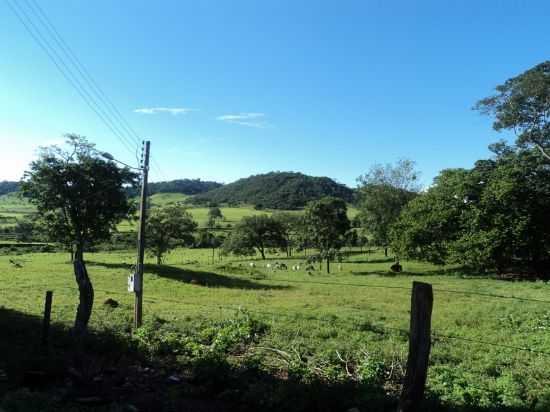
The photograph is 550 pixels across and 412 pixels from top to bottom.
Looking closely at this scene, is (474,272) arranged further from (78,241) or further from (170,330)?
(78,241)

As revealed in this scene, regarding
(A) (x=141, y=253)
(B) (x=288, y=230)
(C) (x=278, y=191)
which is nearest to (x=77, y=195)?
(A) (x=141, y=253)

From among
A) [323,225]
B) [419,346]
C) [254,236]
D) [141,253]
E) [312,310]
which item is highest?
[323,225]

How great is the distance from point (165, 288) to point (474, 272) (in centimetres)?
2762

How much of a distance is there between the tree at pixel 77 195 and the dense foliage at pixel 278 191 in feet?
349

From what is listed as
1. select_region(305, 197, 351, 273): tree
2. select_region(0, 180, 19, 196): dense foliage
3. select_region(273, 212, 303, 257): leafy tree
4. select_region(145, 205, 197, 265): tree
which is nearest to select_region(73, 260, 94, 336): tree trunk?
select_region(145, 205, 197, 265): tree

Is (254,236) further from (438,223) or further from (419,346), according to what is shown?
(419,346)

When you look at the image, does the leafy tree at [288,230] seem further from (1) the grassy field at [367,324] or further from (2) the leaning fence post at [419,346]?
(2) the leaning fence post at [419,346]

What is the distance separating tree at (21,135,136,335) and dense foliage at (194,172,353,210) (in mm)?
106396

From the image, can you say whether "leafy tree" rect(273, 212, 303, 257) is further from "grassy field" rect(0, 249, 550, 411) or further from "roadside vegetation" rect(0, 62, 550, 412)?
"grassy field" rect(0, 249, 550, 411)

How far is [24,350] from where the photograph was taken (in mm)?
8594

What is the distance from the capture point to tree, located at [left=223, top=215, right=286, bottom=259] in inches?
2368

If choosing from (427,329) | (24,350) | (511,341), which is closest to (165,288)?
(24,350)

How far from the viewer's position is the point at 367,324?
1316cm

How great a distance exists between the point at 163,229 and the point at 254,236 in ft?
76.4
